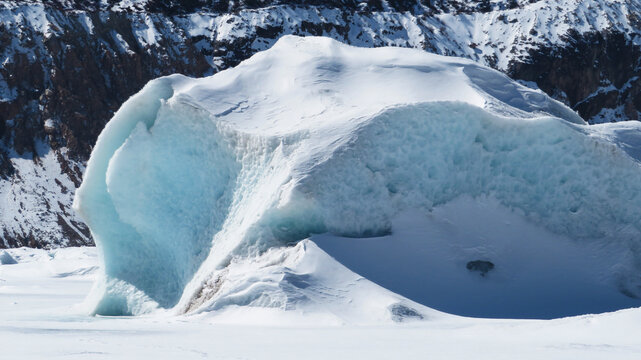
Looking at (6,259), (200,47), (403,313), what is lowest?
(6,259)

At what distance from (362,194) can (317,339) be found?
352 centimetres

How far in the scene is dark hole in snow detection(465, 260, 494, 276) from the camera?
10.3 meters

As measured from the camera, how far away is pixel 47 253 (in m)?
30.2

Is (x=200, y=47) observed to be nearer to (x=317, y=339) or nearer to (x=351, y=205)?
(x=351, y=205)

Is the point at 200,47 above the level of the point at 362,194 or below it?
below

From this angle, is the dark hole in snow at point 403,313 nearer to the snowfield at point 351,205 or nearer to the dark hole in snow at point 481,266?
the snowfield at point 351,205

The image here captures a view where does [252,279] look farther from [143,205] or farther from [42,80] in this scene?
[42,80]

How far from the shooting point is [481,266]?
33.9 feet

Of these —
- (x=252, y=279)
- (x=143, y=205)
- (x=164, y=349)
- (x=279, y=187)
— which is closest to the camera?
(x=164, y=349)

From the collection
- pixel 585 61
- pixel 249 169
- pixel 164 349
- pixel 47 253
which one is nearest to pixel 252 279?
pixel 249 169

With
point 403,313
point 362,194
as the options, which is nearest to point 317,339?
point 403,313

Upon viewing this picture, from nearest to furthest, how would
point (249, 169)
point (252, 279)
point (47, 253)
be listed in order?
point (252, 279), point (249, 169), point (47, 253)

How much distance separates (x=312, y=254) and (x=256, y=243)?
902mm

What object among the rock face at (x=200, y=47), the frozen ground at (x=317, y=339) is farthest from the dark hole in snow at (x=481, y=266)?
the rock face at (x=200, y=47)
